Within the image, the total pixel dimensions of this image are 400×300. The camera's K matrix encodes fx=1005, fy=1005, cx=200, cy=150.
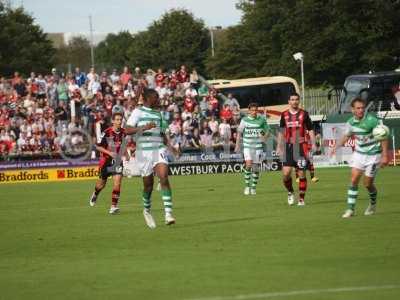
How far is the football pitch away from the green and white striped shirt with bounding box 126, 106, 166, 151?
1.49 meters

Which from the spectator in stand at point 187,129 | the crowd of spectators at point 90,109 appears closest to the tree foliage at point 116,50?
the crowd of spectators at point 90,109

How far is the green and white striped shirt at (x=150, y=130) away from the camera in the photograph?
1756cm

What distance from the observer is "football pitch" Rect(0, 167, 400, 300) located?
11.2 meters

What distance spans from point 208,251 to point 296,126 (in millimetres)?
7883

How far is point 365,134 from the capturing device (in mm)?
18172

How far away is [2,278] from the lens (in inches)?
497

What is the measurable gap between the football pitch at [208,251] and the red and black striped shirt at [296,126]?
4.78 ft

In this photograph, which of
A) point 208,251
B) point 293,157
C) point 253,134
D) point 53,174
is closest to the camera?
point 208,251

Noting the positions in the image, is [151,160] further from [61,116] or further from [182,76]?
[182,76]

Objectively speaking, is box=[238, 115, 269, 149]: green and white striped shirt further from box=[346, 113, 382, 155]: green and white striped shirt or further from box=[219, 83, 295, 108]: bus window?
box=[219, 83, 295, 108]: bus window

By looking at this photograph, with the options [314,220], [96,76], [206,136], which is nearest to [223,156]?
[206,136]

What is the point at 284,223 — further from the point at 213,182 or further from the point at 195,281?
the point at 213,182

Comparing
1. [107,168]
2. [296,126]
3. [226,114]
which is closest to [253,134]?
[107,168]

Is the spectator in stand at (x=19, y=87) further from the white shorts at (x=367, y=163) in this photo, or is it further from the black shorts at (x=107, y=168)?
the white shorts at (x=367, y=163)
